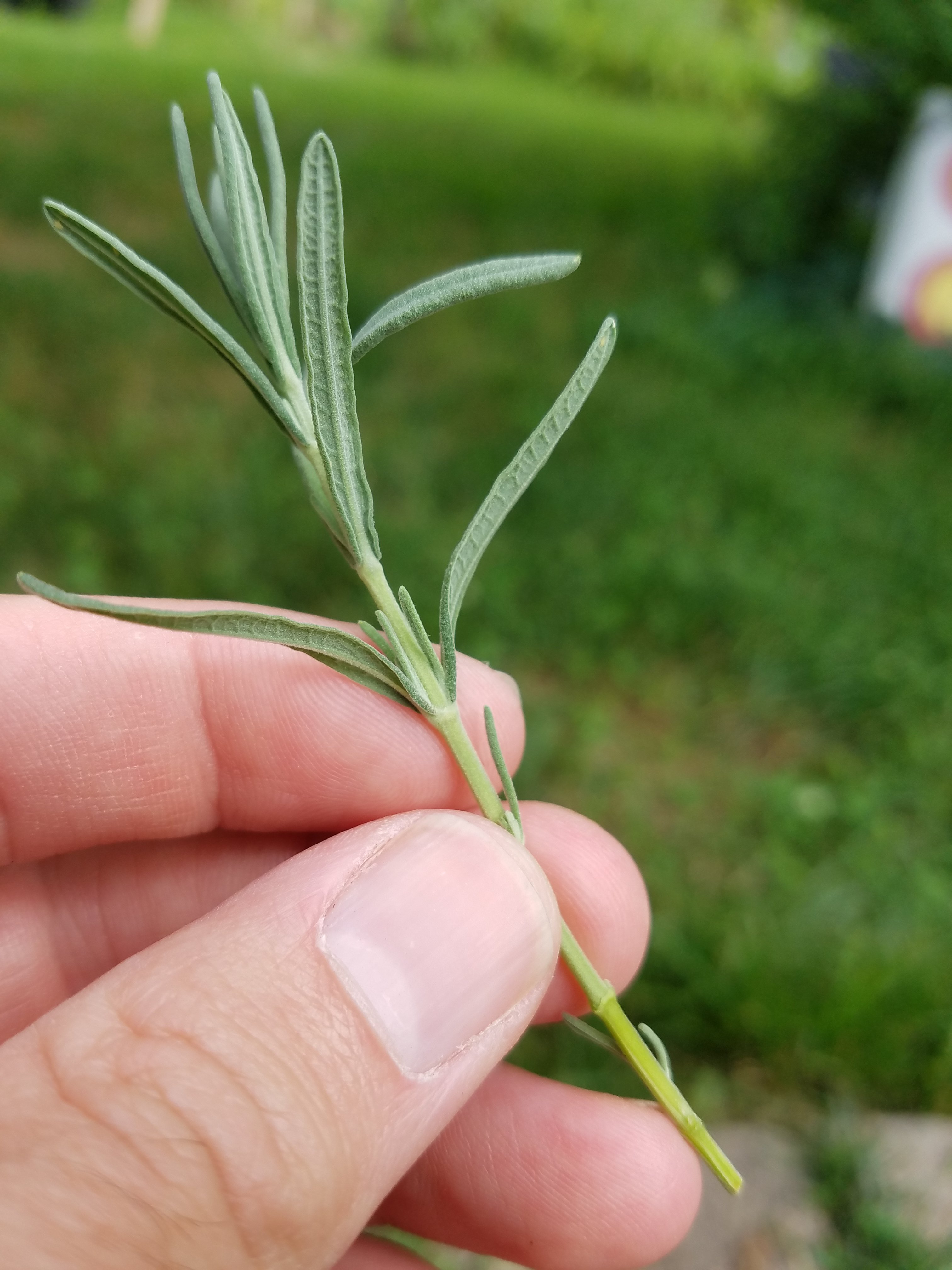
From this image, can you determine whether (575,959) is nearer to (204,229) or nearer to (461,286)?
(461,286)

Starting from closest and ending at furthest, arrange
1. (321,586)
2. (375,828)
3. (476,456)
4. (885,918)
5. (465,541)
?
(465,541), (375,828), (885,918), (321,586), (476,456)

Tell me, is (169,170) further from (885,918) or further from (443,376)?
(885,918)

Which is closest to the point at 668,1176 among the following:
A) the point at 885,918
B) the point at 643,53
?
the point at 885,918

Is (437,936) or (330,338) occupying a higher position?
(330,338)

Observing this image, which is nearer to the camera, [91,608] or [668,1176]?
[91,608]

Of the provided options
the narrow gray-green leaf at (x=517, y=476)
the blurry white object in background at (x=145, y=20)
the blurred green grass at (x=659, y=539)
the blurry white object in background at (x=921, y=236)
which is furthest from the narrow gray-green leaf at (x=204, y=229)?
the blurry white object in background at (x=145, y=20)

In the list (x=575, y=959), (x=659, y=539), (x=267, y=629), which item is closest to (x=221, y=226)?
(x=267, y=629)

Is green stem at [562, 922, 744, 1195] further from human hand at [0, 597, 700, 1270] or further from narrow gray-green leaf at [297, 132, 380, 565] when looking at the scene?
narrow gray-green leaf at [297, 132, 380, 565]
